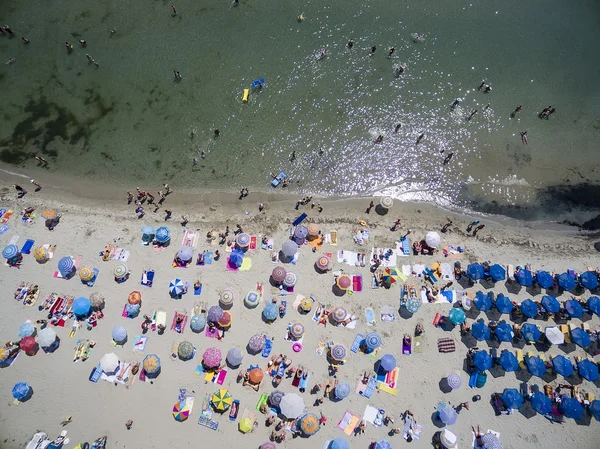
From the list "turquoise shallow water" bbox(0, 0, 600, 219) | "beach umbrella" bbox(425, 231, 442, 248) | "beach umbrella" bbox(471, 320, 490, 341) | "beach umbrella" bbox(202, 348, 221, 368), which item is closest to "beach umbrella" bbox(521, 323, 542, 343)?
"beach umbrella" bbox(471, 320, 490, 341)

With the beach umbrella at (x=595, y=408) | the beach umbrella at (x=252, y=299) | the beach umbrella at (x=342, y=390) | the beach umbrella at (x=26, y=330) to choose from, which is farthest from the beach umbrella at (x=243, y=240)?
the beach umbrella at (x=595, y=408)

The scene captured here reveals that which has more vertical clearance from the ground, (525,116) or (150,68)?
(525,116)

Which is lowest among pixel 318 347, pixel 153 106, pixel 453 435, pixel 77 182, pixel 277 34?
pixel 453 435

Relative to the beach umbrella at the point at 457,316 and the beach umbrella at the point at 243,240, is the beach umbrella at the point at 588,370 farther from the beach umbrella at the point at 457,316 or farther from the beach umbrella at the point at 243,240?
the beach umbrella at the point at 243,240

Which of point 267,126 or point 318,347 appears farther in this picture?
point 267,126

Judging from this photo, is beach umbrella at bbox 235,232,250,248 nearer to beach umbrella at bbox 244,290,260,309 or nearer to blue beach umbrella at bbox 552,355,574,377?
beach umbrella at bbox 244,290,260,309

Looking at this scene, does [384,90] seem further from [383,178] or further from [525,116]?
[525,116]

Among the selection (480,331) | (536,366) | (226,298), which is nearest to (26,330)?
(226,298)

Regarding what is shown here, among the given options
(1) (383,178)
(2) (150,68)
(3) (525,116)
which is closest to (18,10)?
(2) (150,68)
